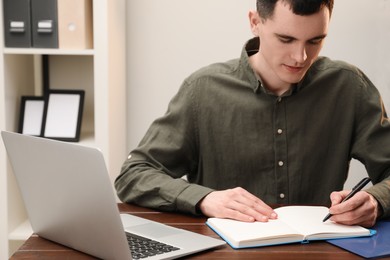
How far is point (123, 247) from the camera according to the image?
3.40 feet

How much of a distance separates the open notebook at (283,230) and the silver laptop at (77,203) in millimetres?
50

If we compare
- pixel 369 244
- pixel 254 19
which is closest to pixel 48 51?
Answer: pixel 254 19

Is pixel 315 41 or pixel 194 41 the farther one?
pixel 194 41

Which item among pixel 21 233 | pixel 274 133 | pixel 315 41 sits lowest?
pixel 21 233

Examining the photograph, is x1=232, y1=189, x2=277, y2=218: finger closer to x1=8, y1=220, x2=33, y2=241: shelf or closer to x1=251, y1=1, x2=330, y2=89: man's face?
x1=251, y1=1, x2=330, y2=89: man's face

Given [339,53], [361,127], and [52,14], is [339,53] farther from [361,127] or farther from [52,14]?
[52,14]

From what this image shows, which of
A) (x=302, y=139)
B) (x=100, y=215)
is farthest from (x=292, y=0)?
(x=100, y=215)

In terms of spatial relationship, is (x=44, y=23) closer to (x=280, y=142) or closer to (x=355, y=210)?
(x=280, y=142)

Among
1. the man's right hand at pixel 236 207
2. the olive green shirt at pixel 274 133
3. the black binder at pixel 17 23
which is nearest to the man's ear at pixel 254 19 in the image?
the olive green shirt at pixel 274 133

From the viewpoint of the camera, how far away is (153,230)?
126 cm

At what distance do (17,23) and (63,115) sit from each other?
41cm

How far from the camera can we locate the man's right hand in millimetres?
1306

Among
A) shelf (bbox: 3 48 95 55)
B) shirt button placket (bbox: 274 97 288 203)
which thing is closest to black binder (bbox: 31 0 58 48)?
shelf (bbox: 3 48 95 55)

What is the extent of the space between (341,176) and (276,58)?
45cm
